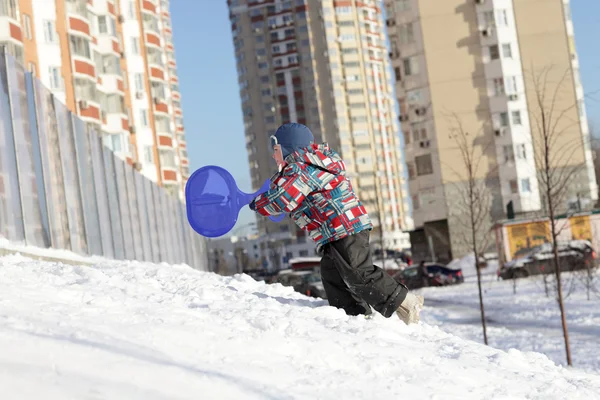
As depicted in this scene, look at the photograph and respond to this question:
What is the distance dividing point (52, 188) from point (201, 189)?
6143mm

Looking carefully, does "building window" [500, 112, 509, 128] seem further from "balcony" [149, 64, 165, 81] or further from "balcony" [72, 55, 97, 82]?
"balcony" [149, 64, 165, 81]

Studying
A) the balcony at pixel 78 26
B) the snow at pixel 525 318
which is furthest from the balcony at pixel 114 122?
the snow at pixel 525 318

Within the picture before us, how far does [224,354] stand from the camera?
4676 millimetres

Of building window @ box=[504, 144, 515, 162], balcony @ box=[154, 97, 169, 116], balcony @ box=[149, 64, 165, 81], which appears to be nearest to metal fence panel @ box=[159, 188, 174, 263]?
building window @ box=[504, 144, 515, 162]

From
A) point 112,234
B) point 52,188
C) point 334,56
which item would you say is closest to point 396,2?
point 112,234

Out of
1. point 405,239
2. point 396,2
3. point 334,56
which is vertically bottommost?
point 405,239

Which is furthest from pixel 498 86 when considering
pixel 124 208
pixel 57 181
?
pixel 57 181

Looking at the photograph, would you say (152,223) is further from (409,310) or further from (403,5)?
(403,5)

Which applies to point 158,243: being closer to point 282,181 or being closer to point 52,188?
point 52,188

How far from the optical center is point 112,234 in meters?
18.1

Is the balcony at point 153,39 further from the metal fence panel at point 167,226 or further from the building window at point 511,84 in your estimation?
the metal fence panel at point 167,226

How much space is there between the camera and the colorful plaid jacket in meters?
6.54

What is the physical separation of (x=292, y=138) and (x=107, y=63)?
64.8 m

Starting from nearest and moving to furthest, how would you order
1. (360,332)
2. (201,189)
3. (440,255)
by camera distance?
(360,332) < (201,189) < (440,255)
